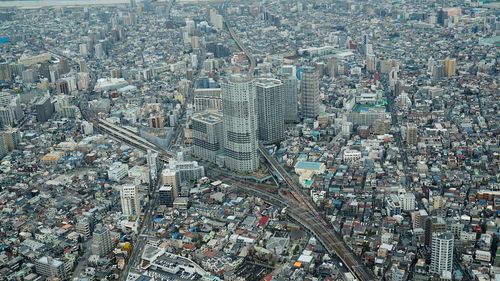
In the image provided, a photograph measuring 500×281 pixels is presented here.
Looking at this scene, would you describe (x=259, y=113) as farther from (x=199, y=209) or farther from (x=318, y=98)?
(x=199, y=209)

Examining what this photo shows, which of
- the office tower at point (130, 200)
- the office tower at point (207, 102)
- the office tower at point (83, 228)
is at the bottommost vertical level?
the office tower at point (83, 228)

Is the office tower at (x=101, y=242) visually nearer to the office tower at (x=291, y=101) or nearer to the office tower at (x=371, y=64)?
the office tower at (x=291, y=101)

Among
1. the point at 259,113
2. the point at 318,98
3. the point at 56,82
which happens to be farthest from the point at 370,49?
the point at 56,82

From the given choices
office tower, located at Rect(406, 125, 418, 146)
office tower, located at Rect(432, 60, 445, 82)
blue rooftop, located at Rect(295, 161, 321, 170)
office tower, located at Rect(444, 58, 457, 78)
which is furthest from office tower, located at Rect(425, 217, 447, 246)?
office tower, located at Rect(444, 58, 457, 78)

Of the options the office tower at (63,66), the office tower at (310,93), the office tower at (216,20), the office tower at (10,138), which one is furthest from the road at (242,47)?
the office tower at (10,138)

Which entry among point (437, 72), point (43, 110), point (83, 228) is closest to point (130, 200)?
point (83, 228)

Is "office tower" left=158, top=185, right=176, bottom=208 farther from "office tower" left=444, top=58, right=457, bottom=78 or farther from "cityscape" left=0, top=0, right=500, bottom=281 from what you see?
"office tower" left=444, top=58, right=457, bottom=78
